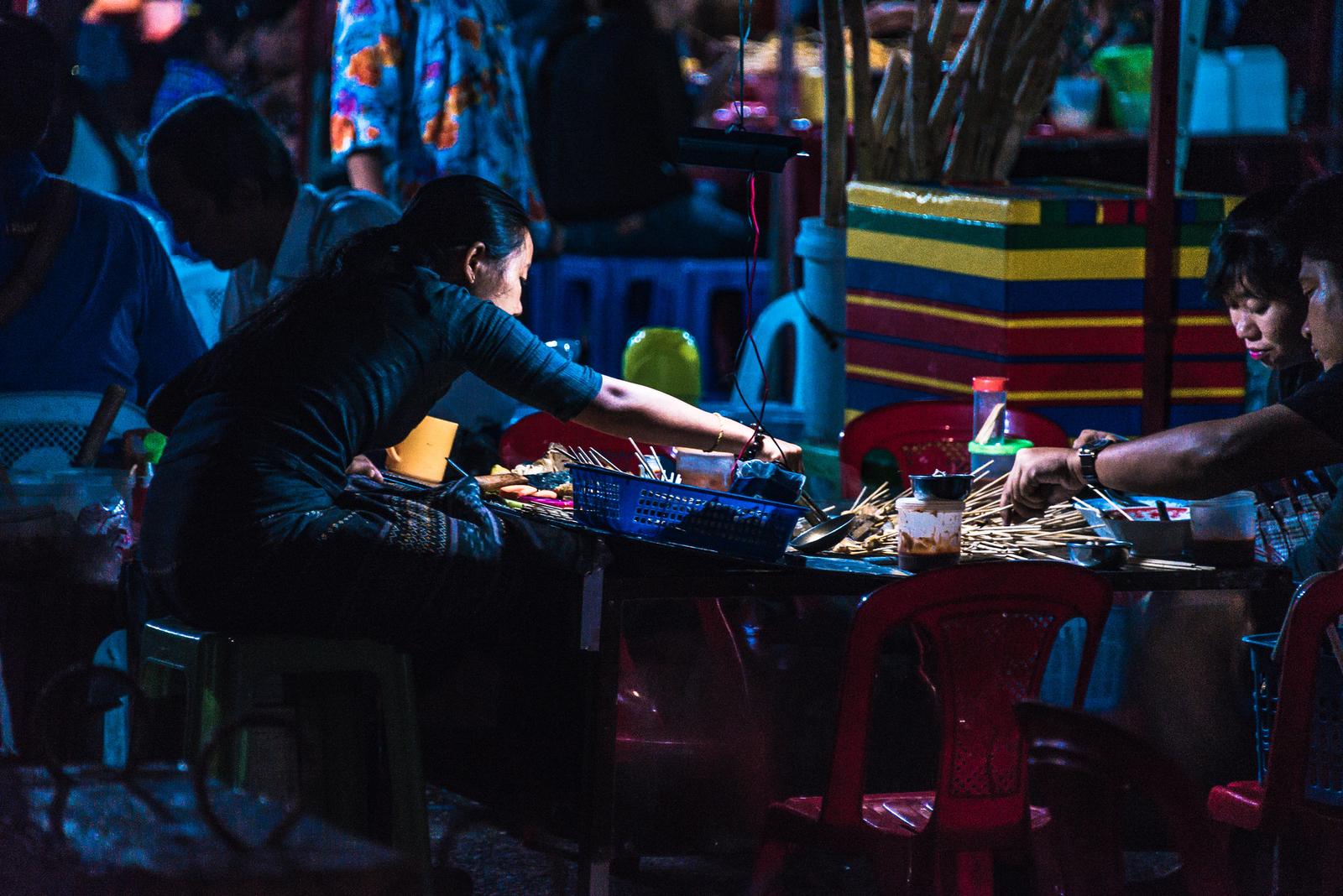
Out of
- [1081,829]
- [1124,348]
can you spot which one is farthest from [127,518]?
[1124,348]

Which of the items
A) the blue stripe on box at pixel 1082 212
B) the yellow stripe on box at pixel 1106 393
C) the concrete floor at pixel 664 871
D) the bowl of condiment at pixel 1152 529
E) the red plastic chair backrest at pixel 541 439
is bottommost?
the concrete floor at pixel 664 871

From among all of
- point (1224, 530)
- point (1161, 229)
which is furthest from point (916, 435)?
point (1224, 530)

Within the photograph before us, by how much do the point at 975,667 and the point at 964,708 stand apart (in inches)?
2.6

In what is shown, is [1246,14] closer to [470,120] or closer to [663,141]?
[663,141]

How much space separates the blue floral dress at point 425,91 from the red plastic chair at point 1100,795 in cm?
383

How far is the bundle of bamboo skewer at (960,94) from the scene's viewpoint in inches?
213

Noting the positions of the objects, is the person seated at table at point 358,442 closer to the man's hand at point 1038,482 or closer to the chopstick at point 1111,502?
the man's hand at point 1038,482

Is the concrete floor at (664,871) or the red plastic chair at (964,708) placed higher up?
the red plastic chair at (964,708)

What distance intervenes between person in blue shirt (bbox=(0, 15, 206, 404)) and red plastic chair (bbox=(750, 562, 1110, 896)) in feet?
7.61

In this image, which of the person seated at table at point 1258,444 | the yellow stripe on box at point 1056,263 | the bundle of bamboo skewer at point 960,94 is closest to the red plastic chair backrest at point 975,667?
the person seated at table at point 1258,444

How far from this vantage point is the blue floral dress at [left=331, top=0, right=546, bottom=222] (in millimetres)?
5613

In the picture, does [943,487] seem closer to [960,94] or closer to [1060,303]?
[1060,303]

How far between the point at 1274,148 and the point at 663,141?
2345mm

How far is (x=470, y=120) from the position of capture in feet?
18.7
